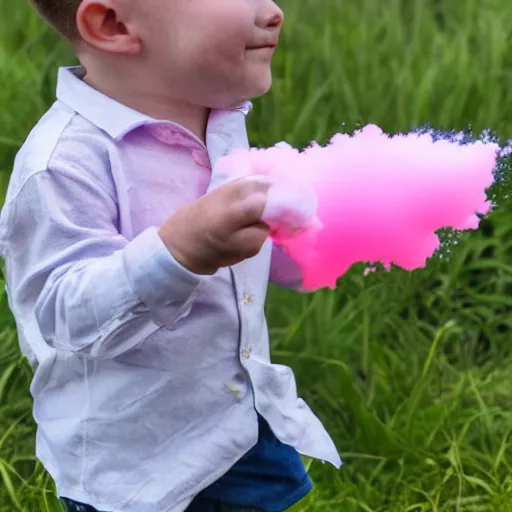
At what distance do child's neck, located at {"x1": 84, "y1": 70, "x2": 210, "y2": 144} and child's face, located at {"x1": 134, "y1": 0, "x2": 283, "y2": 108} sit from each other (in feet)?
0.07

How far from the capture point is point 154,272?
855mm

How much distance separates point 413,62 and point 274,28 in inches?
53.3

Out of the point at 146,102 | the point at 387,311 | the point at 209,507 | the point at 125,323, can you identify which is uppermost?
the point at 146,102

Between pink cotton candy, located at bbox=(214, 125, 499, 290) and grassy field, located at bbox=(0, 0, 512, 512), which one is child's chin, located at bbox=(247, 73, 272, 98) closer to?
pink cotton candy, located at bbox=(214, 125, 499, 290)

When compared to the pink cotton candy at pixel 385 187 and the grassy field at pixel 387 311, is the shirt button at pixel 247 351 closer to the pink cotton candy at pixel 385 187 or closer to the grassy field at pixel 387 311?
the pink cotton candy at pixel 385 187

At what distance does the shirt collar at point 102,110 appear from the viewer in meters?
0.97

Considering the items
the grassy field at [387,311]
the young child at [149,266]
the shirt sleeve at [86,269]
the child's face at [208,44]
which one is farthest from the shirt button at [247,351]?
the grassy field at [387,311]

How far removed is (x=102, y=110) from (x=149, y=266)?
195 mm

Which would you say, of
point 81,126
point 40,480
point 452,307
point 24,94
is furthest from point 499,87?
point 81,126

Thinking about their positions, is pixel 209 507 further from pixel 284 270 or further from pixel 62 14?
pixel 62 14

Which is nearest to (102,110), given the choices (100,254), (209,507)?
(100,254)

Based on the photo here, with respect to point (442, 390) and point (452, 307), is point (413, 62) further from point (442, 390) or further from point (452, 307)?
point (442, 390)

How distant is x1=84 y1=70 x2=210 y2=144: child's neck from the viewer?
99cm

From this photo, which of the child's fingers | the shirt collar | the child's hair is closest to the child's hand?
the child's fingers
